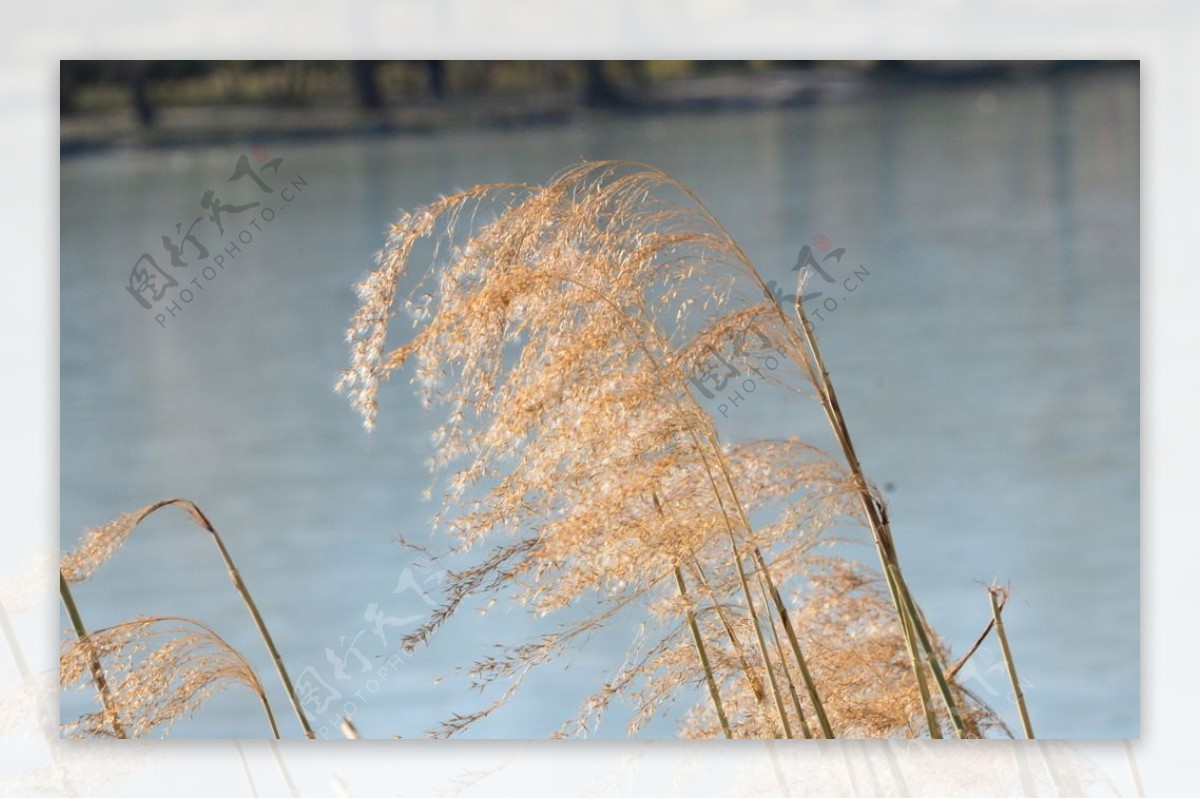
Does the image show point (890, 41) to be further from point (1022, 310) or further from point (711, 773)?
point (711, 773)

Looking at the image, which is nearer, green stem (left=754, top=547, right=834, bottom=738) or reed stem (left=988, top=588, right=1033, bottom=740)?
green stem (left=754, top=547, right=834, bottom=738)

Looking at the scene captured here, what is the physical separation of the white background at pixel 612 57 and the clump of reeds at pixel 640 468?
3.4 inches

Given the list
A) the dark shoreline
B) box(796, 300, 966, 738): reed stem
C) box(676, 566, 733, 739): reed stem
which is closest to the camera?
box(796, 300, 966, 738): reed stem

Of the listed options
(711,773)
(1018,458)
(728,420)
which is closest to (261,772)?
(711,773)

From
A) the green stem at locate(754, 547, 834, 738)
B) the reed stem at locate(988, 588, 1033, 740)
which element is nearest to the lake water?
the reed stem at locate(988, 588, 1033, 740)

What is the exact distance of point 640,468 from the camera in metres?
1.86

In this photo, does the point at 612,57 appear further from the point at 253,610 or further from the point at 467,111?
the point at 253,610

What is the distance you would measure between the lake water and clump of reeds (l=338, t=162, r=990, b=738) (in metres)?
0.05

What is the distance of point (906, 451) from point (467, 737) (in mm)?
754

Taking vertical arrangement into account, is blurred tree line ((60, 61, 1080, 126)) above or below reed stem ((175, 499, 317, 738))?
above

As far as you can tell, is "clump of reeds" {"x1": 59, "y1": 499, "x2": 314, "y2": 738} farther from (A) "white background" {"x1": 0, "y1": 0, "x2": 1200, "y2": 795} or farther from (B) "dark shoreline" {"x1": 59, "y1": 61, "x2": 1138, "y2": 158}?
(B) "dark shoreline" {"x1": 59, "y1": 61, "x2": 1138, "y2": 158}

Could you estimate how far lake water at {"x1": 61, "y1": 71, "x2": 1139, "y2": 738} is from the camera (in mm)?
1965

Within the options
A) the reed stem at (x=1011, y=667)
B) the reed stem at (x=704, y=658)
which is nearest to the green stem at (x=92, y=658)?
the reed stem at (x=704, y=658)

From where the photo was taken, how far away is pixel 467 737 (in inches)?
78.8
